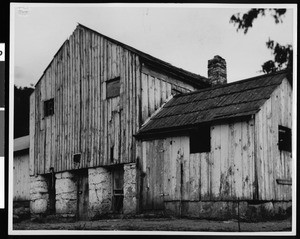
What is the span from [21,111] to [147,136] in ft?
10.2

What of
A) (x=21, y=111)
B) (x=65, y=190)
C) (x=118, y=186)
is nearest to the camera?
(x=21, y=111)

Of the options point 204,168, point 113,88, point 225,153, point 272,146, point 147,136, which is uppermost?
point 113,88

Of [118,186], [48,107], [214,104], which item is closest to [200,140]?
[214,104]

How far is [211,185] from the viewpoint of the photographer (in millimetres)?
12422

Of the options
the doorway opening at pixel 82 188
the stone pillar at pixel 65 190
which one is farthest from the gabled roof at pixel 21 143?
the doorway opening at pixel 82 188

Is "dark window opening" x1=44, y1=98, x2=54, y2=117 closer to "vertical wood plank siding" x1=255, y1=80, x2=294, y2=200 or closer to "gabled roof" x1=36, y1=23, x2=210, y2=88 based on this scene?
"gabled roof" x1=36, y1=23, x2=210, y2=88

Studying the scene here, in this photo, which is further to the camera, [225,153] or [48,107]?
[48,107]

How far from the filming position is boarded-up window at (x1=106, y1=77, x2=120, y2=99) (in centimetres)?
1420

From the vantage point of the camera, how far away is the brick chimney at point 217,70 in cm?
1243

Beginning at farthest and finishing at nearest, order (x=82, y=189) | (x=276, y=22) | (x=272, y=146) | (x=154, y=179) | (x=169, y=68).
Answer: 1. (x=82, y=189)
2. (x=169, y=68)
3. (x=154, y=179)
4. (x=272, y=146)
5. (x=276, y=22)

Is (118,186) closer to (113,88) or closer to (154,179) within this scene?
(154,179)

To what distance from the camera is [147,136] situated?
1367 centimetres

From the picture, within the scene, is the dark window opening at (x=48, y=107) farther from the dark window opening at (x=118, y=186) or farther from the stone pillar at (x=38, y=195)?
the dark window opening at (x=118, y=186)

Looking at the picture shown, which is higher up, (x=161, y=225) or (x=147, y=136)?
(x=147, y=136)
